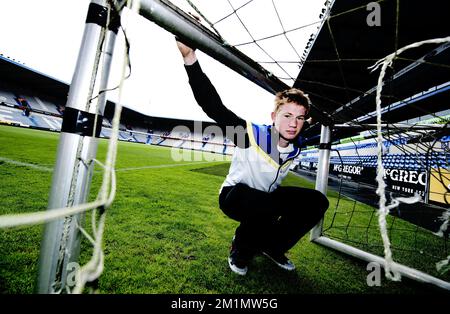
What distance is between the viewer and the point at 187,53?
1179 mm

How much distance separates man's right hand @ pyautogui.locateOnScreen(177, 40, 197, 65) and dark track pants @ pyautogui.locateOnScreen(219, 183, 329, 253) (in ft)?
3.10

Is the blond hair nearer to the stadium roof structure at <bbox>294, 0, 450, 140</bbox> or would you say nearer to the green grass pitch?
the stadium roof structure at <bbox>294, 0, 450, 140</bbox>

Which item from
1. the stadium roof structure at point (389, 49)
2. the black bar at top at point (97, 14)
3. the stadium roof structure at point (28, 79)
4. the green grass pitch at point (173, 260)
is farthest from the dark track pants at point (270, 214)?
the stadium roof structure at point (28, 79)

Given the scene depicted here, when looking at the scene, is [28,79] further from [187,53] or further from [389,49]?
[389,49]

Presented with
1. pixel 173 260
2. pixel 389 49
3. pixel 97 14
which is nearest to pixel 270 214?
pixel 173 260

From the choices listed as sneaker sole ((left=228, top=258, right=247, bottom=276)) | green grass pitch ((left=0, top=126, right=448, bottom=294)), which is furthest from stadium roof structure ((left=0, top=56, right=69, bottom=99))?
sneaker sole ((left=228, top=258, right=247, bottom=276))

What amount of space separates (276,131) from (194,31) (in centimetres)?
104

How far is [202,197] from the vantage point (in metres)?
3.50

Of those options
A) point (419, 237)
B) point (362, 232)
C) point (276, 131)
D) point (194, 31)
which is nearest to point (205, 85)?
point (194, 31)

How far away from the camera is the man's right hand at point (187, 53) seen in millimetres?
1142

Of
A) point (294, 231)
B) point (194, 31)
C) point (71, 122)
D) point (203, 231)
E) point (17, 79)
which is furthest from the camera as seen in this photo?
point (17, 79)

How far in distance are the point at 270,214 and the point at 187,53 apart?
1.22 meters

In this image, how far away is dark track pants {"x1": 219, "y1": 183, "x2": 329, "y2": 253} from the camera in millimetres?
1566
